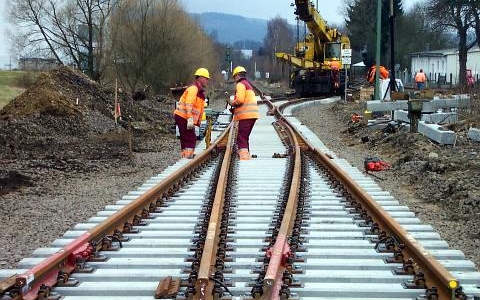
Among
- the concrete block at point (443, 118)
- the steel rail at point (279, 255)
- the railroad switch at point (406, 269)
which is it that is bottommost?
the railroad switch at point (406, 269)

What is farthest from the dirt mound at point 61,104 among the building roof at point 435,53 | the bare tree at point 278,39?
the bare tree at point 278,39

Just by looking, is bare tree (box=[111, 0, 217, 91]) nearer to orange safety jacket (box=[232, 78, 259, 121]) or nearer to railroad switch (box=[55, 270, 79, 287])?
orange safety jacket (box=[232, 78, 259, 121])

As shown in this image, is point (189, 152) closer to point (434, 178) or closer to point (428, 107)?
point (434, 178)

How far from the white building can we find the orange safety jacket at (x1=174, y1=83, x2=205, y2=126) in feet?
191

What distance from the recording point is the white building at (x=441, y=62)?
67.5 meters

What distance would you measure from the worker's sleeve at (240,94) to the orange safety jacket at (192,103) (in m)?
0.59

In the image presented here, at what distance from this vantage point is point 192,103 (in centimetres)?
1161

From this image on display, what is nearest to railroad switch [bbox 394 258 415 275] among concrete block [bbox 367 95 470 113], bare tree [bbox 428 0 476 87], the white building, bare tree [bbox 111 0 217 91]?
concrete block [bbox 367 95 470 113]

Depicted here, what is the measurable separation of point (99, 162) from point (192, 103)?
2.73 meters

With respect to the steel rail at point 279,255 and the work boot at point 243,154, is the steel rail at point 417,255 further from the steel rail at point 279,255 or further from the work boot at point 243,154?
the work boot at point 243,154

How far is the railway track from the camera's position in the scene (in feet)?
14.4

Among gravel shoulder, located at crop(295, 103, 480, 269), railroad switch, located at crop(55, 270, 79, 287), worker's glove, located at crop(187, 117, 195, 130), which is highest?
worker's glove, located at crop(187, 117, 195, 130)

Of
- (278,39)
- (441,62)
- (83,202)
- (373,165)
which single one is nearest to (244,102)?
(373,165)

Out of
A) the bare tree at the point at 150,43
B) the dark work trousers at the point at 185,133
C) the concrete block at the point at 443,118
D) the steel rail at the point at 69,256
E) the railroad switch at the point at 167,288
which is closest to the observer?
the steel rail at the point at 69,256
